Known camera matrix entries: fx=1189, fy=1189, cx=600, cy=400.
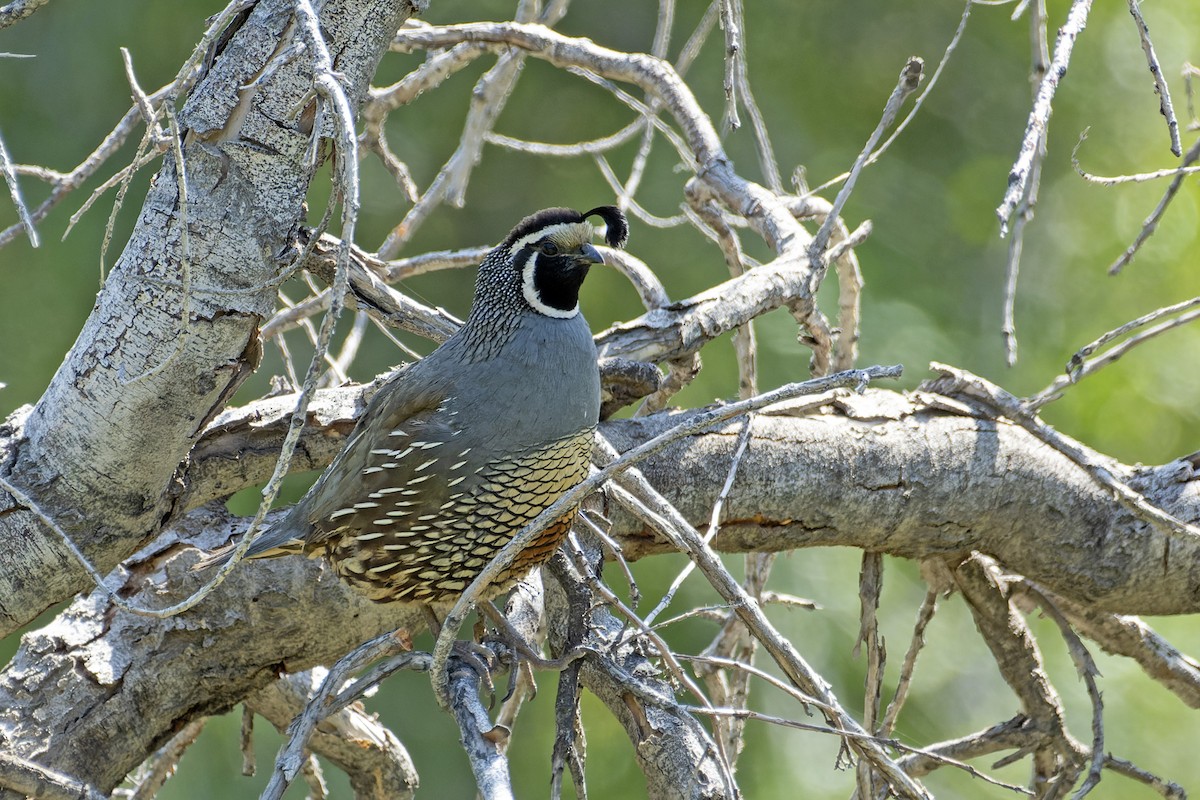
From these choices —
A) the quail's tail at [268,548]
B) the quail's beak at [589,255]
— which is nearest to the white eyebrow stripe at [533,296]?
the quail's beak at [589,255]

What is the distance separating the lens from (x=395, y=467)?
240 centimetres

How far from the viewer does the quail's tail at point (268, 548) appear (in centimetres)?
251

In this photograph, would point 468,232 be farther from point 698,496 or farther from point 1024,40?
point 698,496

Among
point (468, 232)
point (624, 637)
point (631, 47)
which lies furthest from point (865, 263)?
point (624, 637)

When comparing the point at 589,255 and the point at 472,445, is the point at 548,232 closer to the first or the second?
the point at 589,255

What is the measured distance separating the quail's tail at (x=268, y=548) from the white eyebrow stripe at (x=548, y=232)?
2.51ft

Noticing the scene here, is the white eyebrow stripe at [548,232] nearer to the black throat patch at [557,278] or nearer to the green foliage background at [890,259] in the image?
the black throat patch at [557,278]

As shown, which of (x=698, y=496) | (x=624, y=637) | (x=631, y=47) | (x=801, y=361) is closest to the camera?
(x=624, y=637)

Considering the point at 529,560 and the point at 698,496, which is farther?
the point at 698,496

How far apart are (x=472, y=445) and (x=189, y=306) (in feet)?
2.07

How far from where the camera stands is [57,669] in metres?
2.44

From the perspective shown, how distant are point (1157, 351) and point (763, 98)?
228 cm

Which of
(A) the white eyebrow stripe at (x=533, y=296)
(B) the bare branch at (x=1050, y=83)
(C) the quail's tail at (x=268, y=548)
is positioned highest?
(B) the bare branch at (x=1050, y=83)

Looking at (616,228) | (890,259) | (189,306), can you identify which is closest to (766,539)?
(616,228)
